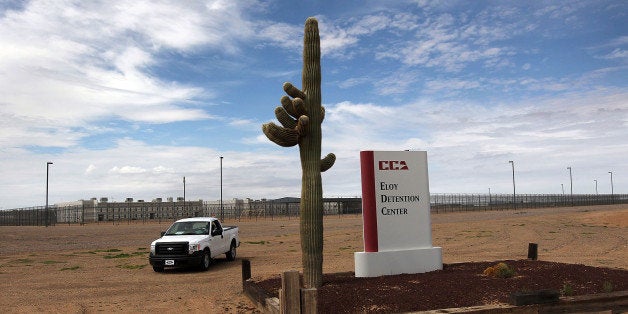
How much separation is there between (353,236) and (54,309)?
20684mm

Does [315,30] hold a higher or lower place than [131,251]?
higher

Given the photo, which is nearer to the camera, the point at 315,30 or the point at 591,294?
the point at 591,294

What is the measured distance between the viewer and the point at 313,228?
984 centimetres

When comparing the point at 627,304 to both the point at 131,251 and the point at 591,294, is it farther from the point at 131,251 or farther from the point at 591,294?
the point at 131,251

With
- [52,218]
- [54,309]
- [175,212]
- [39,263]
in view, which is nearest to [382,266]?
[54,309]

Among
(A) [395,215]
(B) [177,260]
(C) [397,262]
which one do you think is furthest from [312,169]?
(B) [177,260]

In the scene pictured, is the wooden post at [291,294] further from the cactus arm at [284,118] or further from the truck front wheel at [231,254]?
the truck front wheel at [231,254]

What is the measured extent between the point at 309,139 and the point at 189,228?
926 cm

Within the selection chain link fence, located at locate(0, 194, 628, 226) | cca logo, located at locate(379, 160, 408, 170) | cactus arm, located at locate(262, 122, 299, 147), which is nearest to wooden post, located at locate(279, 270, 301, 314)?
cactus arm, located at locate(262, 122, 299, 147)

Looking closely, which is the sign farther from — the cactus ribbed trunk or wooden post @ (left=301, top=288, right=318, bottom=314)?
wooden post @ (left=301, top=288, right=318, bottom=314)

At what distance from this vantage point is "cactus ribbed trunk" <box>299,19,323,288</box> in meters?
9.81

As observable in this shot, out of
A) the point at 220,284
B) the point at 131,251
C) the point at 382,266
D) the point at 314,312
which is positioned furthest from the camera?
the point at 131,251

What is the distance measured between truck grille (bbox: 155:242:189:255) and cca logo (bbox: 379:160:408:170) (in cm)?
765

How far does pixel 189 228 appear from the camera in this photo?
17.8 meters
